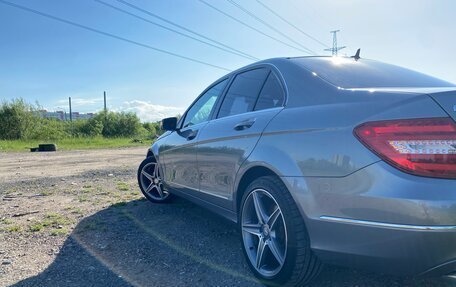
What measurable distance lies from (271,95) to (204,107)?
1.43m

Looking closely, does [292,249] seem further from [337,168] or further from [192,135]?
[192,135]

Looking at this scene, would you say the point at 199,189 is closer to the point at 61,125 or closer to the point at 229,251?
the point at 229,251

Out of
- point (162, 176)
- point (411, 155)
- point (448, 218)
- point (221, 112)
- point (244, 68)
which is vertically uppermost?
point (244, 68)

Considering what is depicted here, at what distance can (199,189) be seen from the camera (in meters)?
3.82

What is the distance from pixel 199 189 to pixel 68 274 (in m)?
1.41

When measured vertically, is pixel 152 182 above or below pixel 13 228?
above

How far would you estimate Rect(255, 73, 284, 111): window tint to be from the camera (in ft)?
9.43

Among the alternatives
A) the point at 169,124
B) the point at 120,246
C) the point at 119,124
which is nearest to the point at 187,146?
the point at 169,124

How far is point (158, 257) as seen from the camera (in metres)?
3.41

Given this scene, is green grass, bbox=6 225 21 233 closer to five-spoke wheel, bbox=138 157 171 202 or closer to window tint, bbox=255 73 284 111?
five-spoke wheel, bbox=138 157 171 202

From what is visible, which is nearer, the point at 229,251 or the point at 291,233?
the point at 291,233

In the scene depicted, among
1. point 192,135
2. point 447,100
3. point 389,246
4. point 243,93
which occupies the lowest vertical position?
point 389,246

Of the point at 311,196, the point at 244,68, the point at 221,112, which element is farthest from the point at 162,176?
the point at 311,196

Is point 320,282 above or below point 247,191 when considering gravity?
below
